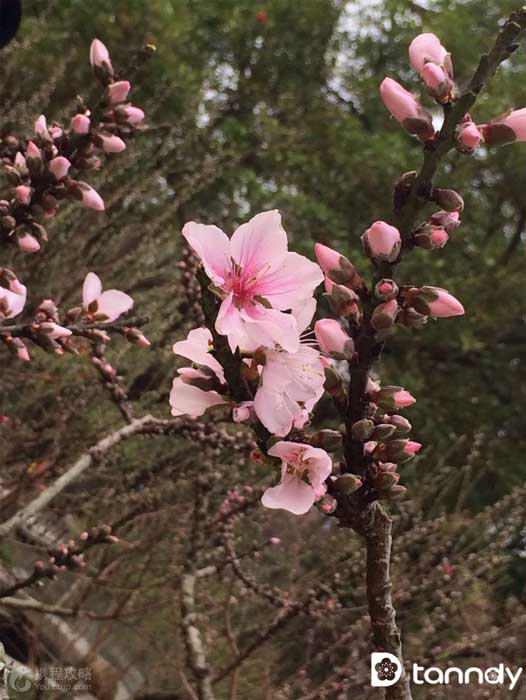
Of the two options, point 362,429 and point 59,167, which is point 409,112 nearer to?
point 362,429

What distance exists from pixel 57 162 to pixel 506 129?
0.84m

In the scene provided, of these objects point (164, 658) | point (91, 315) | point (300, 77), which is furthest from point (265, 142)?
point (91, 315)

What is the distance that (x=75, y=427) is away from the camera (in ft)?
11.5

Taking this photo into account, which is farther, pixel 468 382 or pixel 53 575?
pixel 468 382

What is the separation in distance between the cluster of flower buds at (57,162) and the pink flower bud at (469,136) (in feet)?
2.71

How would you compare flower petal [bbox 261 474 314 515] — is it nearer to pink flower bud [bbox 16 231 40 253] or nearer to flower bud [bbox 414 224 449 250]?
flower bud [bbox 414 224 449 250]

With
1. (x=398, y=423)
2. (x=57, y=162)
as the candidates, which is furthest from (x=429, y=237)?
(x=57, y=162)

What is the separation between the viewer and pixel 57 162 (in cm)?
127

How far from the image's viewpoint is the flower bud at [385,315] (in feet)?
2.23

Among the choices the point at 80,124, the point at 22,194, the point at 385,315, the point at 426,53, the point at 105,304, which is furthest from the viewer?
the point at 105,304

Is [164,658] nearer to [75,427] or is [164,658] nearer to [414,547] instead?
[75,427]

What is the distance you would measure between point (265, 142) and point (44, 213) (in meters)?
5.38

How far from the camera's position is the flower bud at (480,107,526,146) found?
2.50ft

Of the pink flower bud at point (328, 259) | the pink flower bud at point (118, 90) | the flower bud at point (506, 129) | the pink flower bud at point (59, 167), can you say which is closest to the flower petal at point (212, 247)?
the pink flower bud at point (328, 259)
